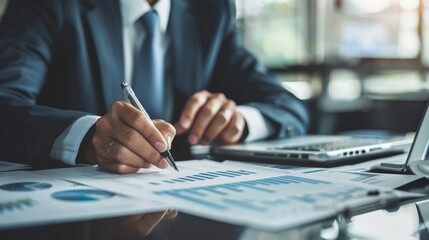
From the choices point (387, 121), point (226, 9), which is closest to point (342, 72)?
point (387, 121)

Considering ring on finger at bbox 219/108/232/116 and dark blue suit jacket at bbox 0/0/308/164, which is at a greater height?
dark blue suit jacket at bbox 0/0/308/164

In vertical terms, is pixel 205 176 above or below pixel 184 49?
below

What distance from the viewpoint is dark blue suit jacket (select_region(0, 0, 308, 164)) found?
863 mm

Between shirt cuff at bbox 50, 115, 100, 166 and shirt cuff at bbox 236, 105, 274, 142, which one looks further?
shirt cuff at bbox 236, 105, 274, 142

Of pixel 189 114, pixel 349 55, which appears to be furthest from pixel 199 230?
pixel 349 55

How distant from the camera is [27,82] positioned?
1.07 m

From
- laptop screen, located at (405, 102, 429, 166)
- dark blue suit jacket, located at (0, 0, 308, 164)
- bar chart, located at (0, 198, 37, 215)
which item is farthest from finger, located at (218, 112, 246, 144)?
bar chart, located at (0, 198, 37, 215)

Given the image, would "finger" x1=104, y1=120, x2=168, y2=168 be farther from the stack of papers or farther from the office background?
the office background

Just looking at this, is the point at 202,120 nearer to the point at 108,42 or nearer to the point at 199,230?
the point at 108,42

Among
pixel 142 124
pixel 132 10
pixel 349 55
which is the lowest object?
pixel 349 55

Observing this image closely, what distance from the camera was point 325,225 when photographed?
47 centimetres

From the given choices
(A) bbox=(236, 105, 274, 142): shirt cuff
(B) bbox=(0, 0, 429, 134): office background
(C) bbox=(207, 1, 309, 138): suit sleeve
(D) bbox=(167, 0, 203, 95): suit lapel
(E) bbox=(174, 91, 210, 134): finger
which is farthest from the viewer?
(B) bbox=(0, 0, 429, 134): office background

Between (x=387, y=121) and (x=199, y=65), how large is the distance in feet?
6.63

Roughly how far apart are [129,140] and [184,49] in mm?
721
